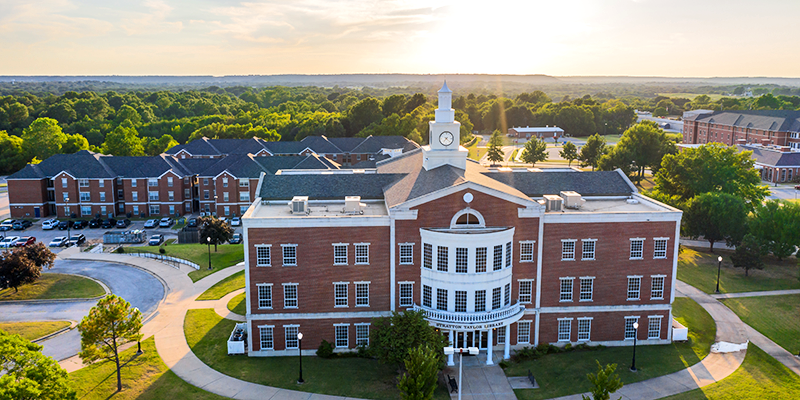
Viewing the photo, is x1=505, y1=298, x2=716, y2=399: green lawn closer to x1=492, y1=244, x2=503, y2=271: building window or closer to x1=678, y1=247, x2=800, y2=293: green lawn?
x1=492, y1=244, x2=503, y2=271: building window

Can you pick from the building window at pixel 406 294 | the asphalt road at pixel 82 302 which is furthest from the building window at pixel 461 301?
the asphalt road at pixel 82 302

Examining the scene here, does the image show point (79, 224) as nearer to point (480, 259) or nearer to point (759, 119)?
point (480, 259)

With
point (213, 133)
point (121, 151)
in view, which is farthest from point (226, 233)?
point (213, 133)

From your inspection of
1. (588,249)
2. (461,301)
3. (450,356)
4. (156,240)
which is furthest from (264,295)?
(156,240)

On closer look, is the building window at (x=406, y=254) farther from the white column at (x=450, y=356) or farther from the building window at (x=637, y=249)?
the building window at (x=637, y=249)

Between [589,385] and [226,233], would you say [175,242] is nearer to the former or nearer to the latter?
[226,233]
